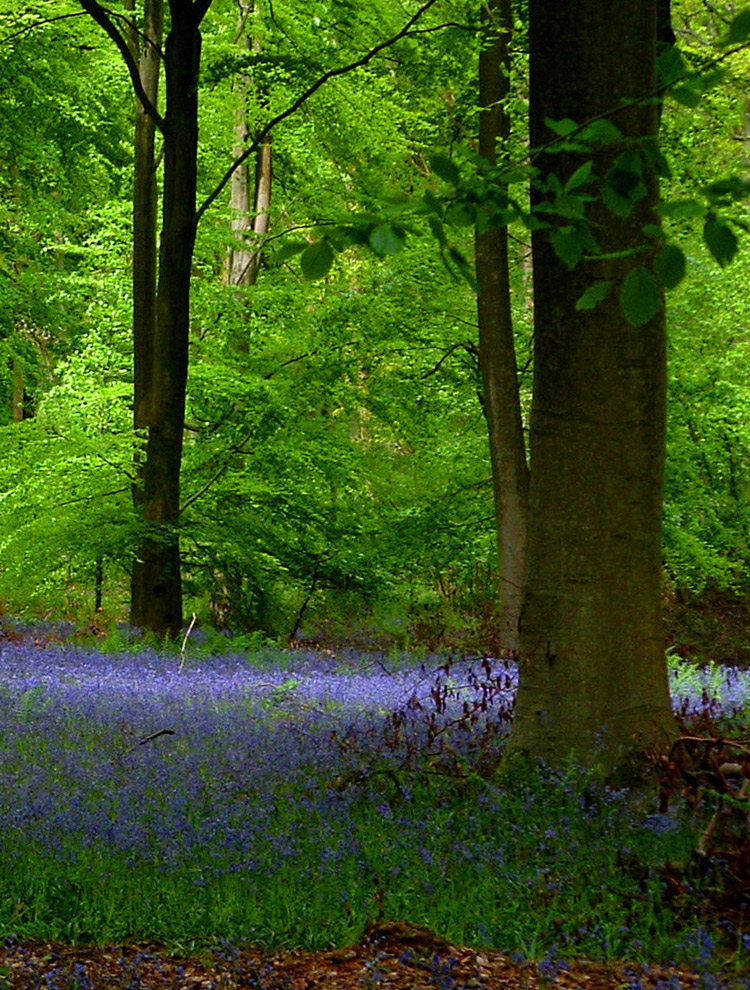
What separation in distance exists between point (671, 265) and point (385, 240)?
67 cm

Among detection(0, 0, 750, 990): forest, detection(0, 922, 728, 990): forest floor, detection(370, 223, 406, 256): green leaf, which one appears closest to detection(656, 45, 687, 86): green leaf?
detection(0, 0, 750, 990): forest

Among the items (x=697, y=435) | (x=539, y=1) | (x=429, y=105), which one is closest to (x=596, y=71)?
(x=539, y=1)

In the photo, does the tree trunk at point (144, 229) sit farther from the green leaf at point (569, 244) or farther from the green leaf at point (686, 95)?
the green leaf at point (686, 95)

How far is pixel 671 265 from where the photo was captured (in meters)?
2.74

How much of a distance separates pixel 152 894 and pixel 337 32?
11.9m

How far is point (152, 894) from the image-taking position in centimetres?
461

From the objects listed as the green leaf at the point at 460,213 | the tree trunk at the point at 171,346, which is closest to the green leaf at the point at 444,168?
the green leaf at the point at 460,213

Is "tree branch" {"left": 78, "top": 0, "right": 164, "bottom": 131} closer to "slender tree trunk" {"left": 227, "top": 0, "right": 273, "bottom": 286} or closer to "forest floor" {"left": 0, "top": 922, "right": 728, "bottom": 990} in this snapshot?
"slender tree trunk" {"left": 227, "top": 0, "right": 273, "bottom": 286}

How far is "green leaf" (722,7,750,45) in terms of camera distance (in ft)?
8.70

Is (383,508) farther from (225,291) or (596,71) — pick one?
(596,71)

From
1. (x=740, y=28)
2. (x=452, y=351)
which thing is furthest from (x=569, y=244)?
(x=452, y=351)

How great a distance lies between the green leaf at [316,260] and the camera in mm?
A: 2924

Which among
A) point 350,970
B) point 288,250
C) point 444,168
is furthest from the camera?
point 350,970

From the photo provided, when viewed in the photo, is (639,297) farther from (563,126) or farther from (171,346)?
(171,346)
